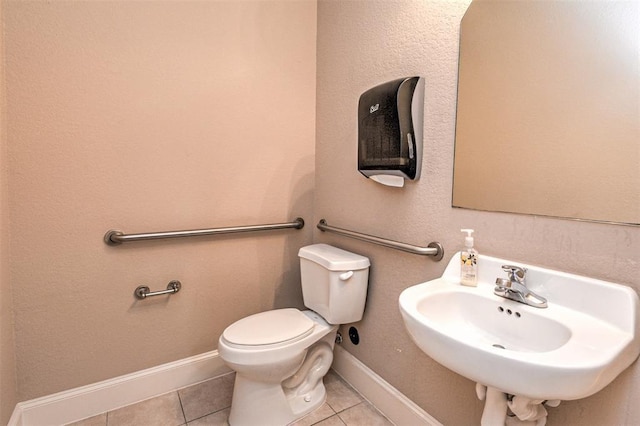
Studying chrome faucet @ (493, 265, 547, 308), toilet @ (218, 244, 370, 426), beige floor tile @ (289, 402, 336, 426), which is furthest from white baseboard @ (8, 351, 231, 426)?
chrome faucet @ (493, 265, 547, 308)

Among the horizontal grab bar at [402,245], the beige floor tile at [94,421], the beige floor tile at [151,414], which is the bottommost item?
the beige floor tile at [94,421]

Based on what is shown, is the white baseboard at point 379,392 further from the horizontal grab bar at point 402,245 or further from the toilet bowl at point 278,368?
the horizontal grab bar at point 402,245

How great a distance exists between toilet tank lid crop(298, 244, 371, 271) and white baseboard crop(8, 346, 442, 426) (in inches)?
22.7

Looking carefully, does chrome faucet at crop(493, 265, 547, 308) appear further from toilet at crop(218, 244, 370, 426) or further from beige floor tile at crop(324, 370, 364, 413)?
beige floor tile at crop(324, 370, 364, 413)

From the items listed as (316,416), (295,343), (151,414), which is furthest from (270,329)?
(151,414)

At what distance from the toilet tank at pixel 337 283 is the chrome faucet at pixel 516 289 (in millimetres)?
633

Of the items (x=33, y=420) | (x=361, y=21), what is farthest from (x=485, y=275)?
(x=33, y=420)

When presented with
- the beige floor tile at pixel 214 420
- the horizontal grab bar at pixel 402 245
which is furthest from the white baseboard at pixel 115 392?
the horizontal grab bar at pixel 402 245

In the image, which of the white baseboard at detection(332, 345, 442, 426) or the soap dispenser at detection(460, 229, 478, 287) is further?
the white baseboard at detection(332, 345, 442, 426)

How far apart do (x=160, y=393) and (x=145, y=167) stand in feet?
3.82

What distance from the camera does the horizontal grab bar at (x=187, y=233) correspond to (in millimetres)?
1419

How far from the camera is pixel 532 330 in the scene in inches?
34.6

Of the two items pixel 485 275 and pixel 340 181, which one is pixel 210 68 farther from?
pixel 485 275

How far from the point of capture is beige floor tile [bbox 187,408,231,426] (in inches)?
56.1
